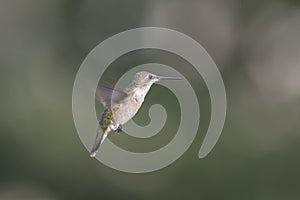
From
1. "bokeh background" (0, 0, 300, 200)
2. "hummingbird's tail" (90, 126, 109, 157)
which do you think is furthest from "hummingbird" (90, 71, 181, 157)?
"bokeh background" (0, 0, 300, 200)

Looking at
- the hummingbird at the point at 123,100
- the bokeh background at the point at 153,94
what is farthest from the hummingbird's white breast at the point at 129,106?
the bokeh background at the point at 153,94

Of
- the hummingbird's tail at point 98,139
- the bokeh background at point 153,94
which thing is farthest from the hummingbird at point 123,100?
the bokeh background at point 153,94

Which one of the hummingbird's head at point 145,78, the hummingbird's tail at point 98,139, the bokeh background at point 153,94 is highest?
the bokeh background at point 153,94

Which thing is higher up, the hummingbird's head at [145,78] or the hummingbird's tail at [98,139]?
the hummingbird's head at [145,78]

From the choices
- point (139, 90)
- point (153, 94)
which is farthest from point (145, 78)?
point (153, 94)

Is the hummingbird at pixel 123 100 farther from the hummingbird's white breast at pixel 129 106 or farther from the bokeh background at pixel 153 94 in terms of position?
the bokeh background at pixel 153 94

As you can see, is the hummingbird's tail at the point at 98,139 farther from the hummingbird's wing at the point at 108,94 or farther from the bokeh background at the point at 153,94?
the bokeh background at the point at 153,94

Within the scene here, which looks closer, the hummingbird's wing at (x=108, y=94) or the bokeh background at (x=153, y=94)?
the hummingbird's wing at (x=108, y=94)

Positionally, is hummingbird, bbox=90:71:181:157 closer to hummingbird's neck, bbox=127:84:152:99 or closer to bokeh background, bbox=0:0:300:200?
hummingbird's neck, bbox=127:84:152:99
